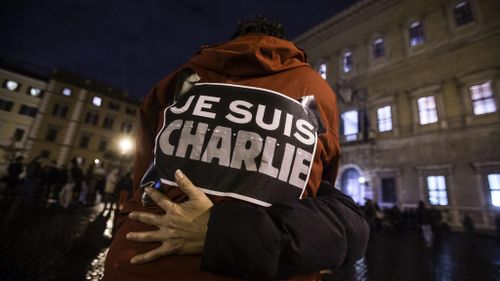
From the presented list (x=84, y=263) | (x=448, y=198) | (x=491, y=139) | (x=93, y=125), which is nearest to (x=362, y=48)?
Result: (x=491, y=139)

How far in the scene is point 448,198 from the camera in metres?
12.1

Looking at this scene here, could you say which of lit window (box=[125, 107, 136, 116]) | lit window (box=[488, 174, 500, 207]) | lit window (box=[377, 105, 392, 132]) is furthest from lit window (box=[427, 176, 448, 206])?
lit window (box=[125, 107, 136, 116])

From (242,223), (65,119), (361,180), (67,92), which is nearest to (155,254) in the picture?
(242,223)

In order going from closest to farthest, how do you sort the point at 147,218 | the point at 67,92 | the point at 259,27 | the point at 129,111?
the point at 147,218 → the point at 259,27 → the point at 67,92 → the point at 129,111

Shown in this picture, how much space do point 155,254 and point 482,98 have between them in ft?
56.3

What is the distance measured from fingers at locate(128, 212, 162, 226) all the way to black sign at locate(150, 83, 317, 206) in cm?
14

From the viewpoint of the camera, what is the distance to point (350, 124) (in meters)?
17.0

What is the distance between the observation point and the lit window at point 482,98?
38.4 ft

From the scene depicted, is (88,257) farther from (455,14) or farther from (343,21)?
(343,21)

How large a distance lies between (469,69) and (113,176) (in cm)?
1939

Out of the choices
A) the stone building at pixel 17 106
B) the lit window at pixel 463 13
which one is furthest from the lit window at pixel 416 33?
the stone building at pixel 17 106

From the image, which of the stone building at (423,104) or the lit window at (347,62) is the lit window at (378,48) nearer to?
the stone building at (423,104)

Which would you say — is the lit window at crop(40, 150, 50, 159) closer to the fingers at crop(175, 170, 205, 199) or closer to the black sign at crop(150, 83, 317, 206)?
the black sign at crop(150, 83, 317, 206)

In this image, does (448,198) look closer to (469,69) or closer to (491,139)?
(491,139)
